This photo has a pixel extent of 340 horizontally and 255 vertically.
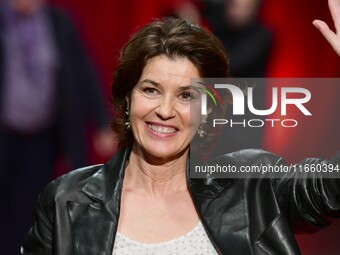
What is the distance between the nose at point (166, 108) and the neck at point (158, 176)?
16 cm

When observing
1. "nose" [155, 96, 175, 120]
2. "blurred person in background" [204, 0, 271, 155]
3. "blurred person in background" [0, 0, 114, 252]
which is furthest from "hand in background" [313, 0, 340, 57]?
"blurred person in background" [0, 0, 114, 252]

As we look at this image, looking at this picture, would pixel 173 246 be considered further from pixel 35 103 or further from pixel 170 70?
pixel 35 103

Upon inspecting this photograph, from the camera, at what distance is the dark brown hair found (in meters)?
2.19

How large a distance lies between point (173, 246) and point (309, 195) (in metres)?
0.38

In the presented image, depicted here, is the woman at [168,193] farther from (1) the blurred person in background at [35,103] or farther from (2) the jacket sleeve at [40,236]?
(1) the blurred person in background at [35,103]

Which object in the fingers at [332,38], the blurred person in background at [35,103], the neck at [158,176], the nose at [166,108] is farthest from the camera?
the blurred person in background at [35,103]

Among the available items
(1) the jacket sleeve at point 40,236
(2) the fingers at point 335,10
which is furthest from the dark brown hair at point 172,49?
(1) the jacket sleeve at point 40,236

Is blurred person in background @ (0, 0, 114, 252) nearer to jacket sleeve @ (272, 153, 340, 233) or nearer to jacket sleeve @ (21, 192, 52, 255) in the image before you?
jacket sleeve @ (21, 192, 52, 255)

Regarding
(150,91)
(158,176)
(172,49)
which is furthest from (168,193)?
(172,49)

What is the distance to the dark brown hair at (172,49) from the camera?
7.19ft

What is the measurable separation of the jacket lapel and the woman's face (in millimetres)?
131

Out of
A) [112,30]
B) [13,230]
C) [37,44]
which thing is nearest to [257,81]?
[112,30]

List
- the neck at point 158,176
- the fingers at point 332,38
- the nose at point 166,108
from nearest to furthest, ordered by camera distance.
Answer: the fingers at point 332,38 < the nose at point 166,108 < the neck at point 158,176

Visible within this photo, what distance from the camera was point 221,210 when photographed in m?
2.15
